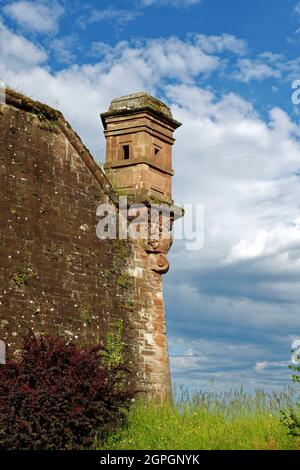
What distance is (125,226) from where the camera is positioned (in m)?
16.3

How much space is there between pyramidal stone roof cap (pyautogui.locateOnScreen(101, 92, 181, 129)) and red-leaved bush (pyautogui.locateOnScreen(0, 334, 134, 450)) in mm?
6988

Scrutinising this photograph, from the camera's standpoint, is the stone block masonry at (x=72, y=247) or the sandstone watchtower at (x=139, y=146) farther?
the sandstone watchtower at (x=139, y=146)

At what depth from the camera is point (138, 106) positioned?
1708 cm

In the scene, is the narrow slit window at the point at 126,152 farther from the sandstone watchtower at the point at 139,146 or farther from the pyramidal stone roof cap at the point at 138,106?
the pyramidal stone roof cap at the point at 138,106

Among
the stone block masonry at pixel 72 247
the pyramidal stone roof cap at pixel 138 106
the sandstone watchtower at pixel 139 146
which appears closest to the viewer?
the stone block masonry at pixel 72 247

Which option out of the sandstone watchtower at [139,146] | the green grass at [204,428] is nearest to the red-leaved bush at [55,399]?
the green grass at [204,428]

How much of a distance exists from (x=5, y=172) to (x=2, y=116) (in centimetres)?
127

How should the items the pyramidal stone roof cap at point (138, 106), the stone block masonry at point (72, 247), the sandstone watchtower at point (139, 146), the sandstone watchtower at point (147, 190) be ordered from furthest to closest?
the pyramidal stone roof cap at point (138, 106) < the sandstone watchtower at point (139, 146) < the sandstone watchtower at point (147, 190) < the stone block masonry at point (72, 247)

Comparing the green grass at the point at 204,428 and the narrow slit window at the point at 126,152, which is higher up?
the narrow slit window at the point at 126,152

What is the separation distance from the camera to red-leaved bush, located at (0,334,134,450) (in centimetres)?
1085

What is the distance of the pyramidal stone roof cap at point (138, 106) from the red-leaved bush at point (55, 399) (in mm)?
6988

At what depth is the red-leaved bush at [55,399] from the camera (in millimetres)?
10852

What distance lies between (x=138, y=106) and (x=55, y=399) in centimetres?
847
